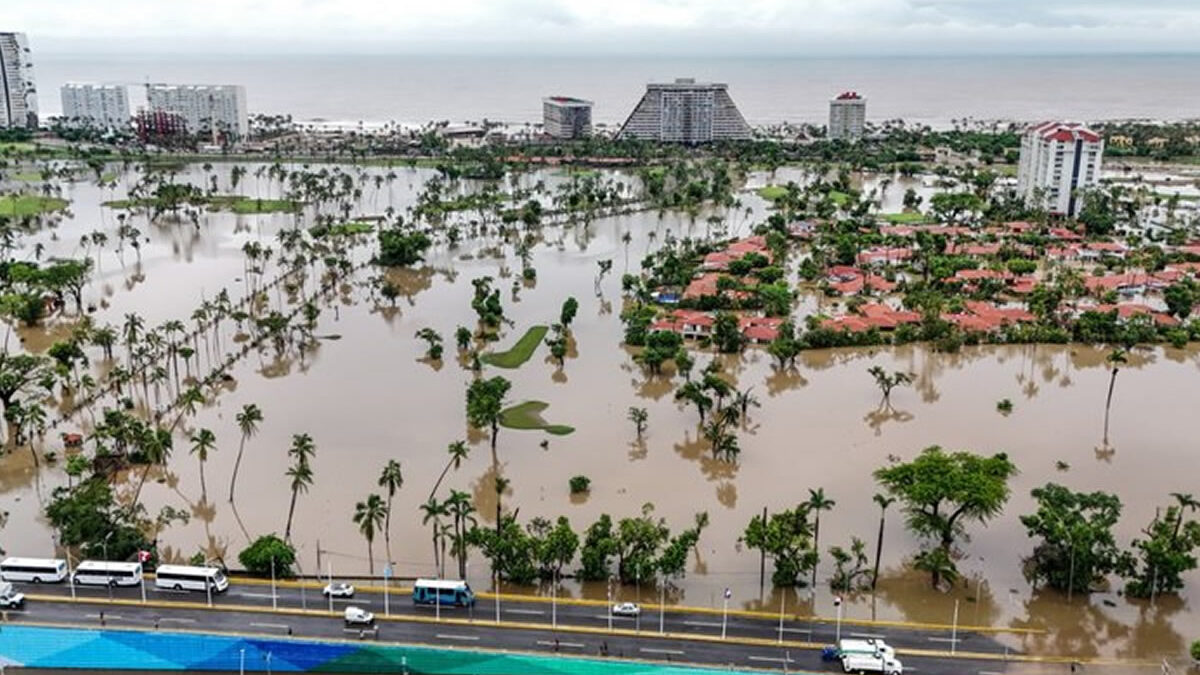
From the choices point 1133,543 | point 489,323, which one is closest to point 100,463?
point 489,323

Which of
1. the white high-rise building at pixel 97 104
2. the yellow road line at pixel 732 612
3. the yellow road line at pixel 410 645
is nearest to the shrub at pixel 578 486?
the yellow road line at pixel 732 612

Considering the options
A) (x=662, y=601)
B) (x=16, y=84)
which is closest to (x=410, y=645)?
(x=662, y=601)

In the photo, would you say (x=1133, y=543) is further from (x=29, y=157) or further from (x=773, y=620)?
(x=29, y=157)

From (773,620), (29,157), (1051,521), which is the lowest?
(773,620)

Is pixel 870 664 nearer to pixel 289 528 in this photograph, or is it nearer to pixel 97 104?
pixel 289 528

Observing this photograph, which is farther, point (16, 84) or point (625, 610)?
point (16, 84)

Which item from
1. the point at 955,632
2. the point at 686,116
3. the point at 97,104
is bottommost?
the point at 955,632
